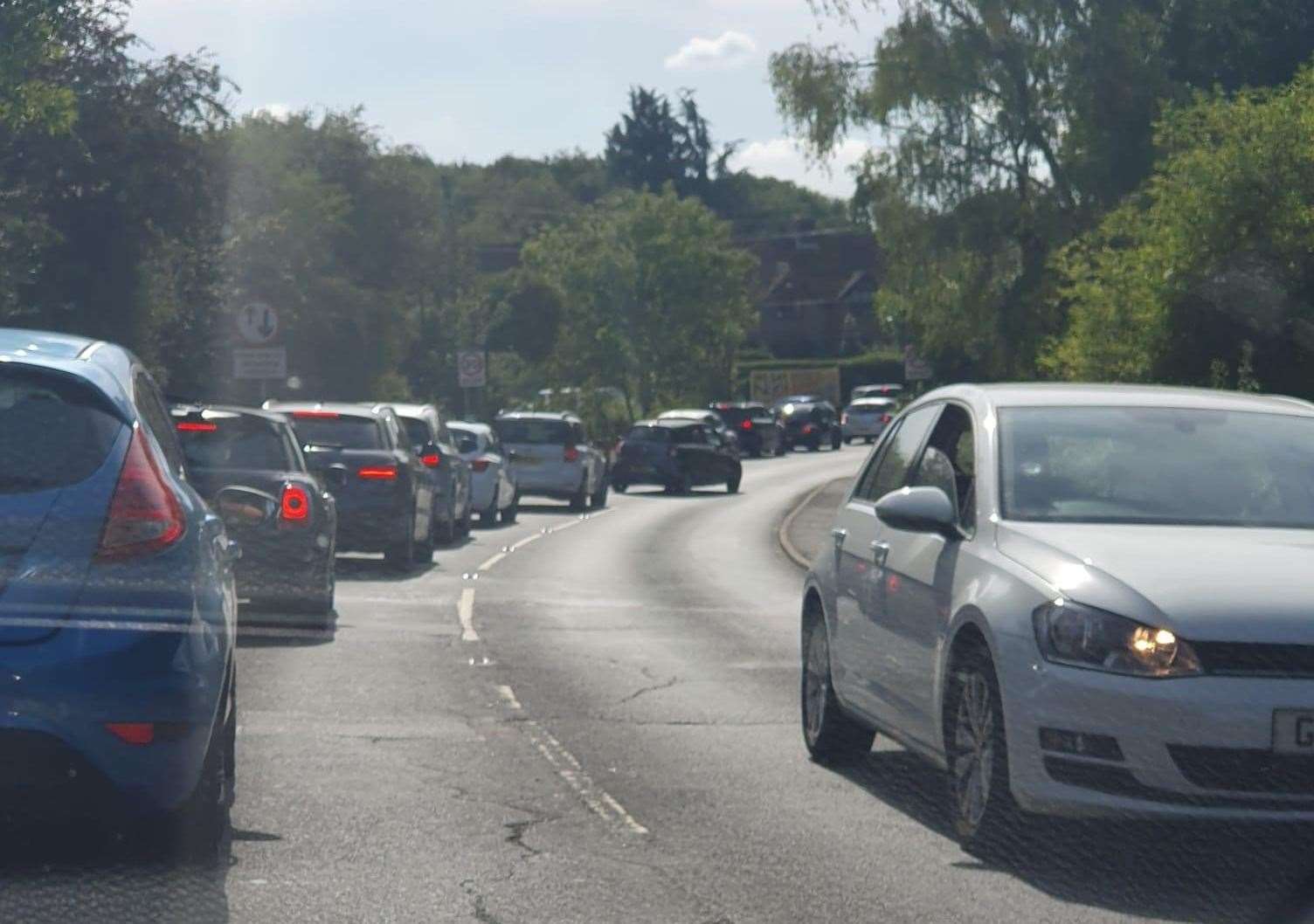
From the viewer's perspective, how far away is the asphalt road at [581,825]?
21.7 ft

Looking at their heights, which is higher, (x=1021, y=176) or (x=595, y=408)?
(x=1021, y=176)

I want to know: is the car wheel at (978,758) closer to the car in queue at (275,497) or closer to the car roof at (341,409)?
the car in queue at (275,497)

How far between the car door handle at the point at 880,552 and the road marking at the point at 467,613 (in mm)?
6769

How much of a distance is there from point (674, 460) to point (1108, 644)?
39521 mm

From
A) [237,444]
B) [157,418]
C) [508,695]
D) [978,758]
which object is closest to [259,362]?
[237,444]

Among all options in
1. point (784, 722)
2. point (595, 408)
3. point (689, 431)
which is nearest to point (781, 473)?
point (689, 431)

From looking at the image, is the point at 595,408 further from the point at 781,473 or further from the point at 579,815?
the point at 579,815

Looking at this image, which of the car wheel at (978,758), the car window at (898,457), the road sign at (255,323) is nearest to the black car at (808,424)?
the road sign at (255,323)

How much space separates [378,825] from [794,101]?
34153 millimetres

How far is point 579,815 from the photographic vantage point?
817 cm

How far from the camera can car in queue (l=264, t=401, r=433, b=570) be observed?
2083 cm

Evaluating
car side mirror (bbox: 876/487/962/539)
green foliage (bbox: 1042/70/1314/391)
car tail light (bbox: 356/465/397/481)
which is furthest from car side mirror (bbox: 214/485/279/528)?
green foliage (bbox: 1042/70/1314/391)

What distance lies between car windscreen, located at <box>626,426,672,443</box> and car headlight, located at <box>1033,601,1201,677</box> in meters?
39.7

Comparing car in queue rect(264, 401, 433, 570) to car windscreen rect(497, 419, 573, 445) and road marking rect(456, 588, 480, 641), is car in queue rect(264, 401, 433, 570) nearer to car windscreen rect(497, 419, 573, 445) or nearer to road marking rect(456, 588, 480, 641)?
road marking rect(456, 588, 480, 641)
